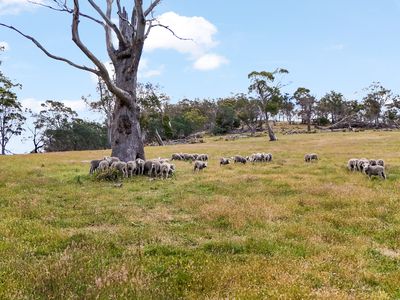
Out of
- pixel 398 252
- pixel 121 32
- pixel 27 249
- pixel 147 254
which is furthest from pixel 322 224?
pixel 121 32

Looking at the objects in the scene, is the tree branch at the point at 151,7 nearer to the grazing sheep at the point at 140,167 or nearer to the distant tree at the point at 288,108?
the grazing sheep at the point at 140,167

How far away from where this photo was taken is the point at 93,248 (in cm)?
908

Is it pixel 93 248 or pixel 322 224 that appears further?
pixel 322 224

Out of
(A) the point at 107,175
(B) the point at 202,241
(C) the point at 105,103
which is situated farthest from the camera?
(C) the point at 105,103

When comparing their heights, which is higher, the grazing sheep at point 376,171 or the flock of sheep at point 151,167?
the flock of sheep at point 151,167

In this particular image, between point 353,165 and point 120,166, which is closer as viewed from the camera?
point 120,166

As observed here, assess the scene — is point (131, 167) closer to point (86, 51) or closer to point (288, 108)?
point (86, 51)

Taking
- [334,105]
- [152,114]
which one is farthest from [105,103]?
[334,105]

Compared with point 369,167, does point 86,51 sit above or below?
above

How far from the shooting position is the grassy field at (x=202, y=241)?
6988 millimetres

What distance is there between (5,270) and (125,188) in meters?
11.1

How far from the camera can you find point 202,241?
10328 millimetres

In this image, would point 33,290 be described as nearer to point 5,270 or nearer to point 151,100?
point 5,270

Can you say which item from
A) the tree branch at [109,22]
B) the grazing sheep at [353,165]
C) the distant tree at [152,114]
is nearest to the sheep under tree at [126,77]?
the tree branch at [109,22]
